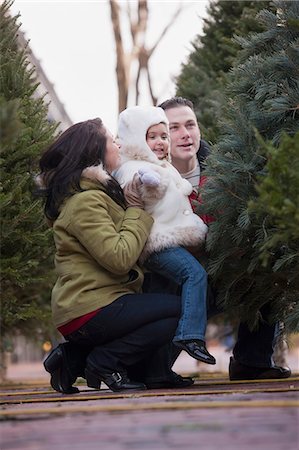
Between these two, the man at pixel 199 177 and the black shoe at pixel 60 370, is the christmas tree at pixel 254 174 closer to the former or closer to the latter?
the man at pixel 199 177

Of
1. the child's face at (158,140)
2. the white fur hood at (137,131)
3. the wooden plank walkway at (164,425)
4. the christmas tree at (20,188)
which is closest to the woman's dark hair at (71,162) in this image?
the white fur hood at (137,131)

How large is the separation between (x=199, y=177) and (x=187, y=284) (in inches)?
37.8

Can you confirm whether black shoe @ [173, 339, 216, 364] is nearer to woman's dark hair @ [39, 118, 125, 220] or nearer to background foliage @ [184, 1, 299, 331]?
background foliage @ [184, 1, 299, 331]

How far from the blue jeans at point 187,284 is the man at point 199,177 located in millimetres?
761

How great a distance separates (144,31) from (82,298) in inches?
480

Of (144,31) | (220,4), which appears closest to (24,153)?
(220,4)

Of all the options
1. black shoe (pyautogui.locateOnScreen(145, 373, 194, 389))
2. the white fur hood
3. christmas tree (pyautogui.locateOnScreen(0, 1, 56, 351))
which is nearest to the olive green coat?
the white fur hood

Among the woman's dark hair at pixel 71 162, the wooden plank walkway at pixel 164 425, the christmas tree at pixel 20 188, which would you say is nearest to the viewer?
the wooden plank walkway at pixel 164 425

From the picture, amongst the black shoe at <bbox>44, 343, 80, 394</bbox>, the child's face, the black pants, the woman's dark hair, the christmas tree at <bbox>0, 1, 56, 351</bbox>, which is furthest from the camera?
the christmas tree at <bbox>0, 1, 56, 351</bbox>

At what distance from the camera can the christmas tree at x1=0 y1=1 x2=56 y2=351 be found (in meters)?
7.28

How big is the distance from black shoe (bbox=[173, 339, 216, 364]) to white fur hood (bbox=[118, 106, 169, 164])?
1.10 meters

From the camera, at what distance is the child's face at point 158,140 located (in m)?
6.06

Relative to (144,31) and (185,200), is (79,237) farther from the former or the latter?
(144,31)

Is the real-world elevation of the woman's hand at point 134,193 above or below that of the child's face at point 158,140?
below
